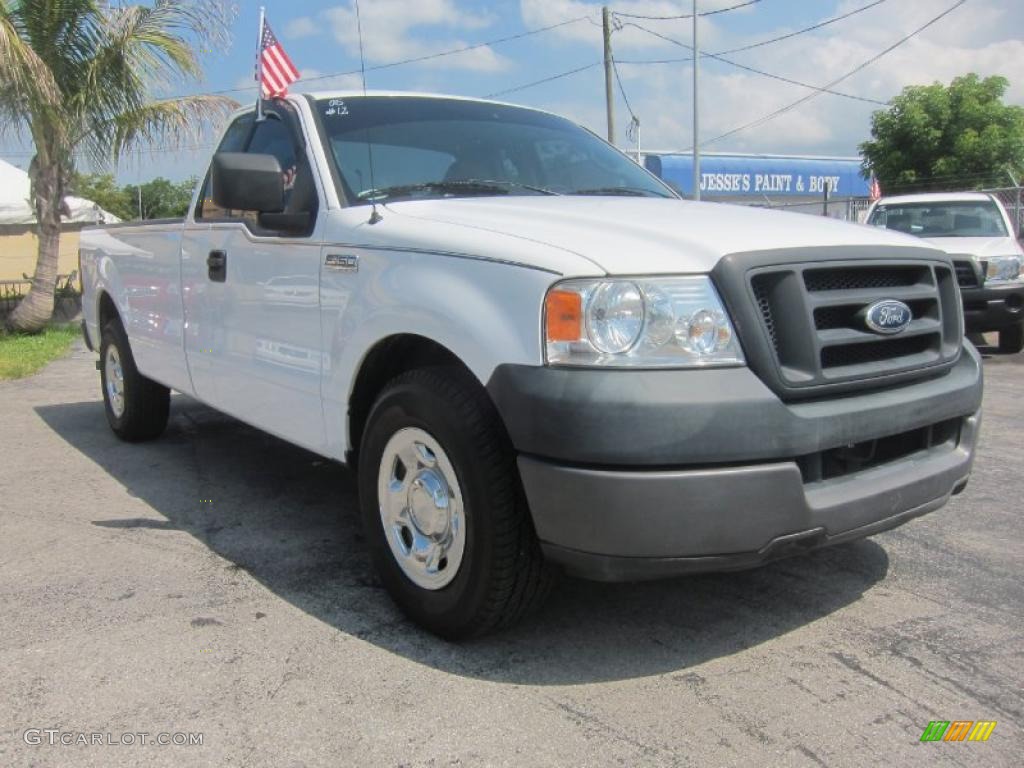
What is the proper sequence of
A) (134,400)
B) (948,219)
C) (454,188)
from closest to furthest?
1. (454,188)
2. (134,400)
3. (948,219)

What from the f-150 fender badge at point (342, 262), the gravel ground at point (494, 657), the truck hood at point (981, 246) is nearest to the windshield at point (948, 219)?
the truck hood at point (981, 246)

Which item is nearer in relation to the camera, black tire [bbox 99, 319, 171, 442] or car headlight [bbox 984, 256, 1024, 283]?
black tire [bbox 99, 319, 171, 442]

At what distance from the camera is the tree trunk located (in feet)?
42.2

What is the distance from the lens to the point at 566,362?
2.47m

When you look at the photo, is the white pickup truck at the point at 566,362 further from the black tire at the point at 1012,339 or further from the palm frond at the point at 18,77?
the palm frond at the point at 18,77

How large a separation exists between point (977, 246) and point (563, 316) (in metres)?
8.56

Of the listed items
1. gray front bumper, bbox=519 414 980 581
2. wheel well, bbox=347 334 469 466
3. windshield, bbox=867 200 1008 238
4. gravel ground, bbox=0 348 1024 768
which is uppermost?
windshield, bbox=867 200 1008 238

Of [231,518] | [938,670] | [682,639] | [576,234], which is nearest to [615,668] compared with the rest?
[682,639]

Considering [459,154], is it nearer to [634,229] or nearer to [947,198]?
[634,229]

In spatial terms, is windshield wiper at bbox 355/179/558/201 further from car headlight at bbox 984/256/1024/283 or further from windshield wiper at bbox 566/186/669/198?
car headlight at bbox 984/256/1024/283

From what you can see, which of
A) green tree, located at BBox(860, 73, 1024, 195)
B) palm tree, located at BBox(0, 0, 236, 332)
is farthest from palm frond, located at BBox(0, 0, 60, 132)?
green tree, located at BBox(860, 73, 1024, 195)

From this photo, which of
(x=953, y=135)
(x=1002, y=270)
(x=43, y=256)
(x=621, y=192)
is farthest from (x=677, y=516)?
(x=953, y=135)

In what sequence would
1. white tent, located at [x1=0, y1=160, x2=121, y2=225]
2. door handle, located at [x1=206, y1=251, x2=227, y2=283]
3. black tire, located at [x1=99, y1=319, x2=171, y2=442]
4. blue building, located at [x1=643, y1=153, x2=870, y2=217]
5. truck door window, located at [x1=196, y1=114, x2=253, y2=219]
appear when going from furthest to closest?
1. blue building, located at [x1=643, y1=153, x2=870, y2=217]
2. white tent, located at [x1=0, y1=160, x2=121, y2=225]
3. black tire, located at [x1=99, y1=319, x2=171, y2=442]
4. truck door window, located at [x1=196, y1=114, x2=253, y2=219]
5. door handle, located at [x1=206, y1=251, x2=227, y2=283]

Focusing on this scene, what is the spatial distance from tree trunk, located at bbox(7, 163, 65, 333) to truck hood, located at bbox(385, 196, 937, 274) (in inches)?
453
